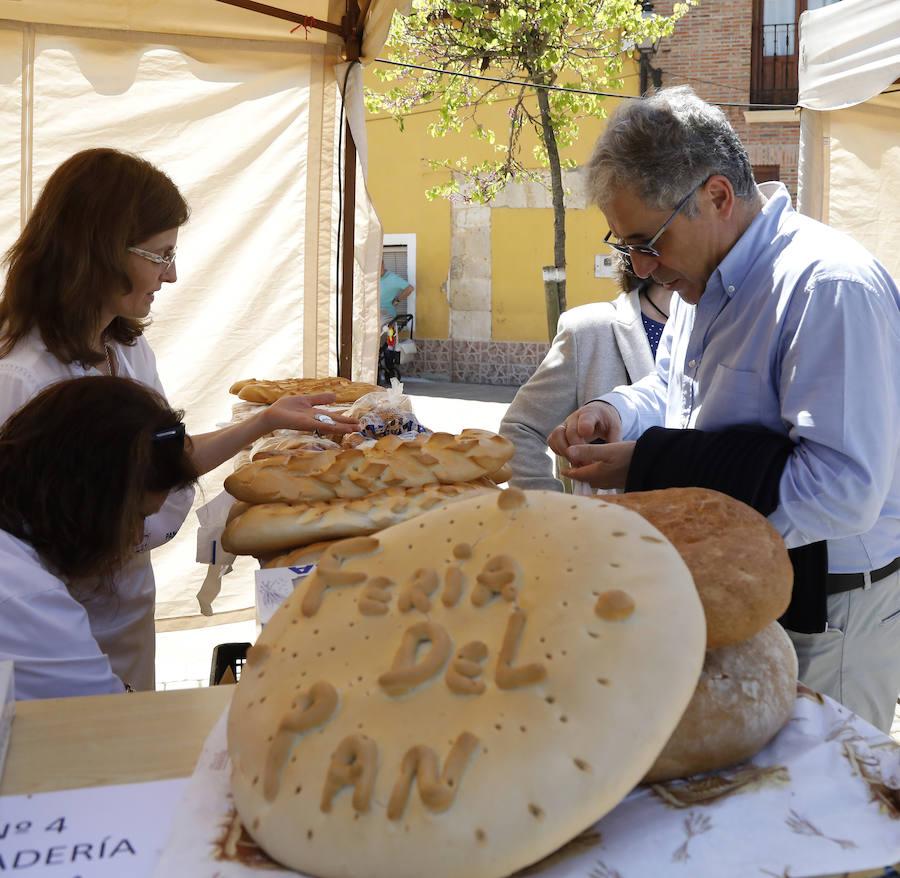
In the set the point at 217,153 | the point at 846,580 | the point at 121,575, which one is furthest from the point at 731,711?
the point at 217,153

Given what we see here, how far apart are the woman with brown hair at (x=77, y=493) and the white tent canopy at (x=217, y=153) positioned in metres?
2.51

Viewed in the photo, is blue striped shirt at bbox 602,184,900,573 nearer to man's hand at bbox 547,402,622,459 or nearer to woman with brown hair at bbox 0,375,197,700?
man's hand at bbox 547,402,622,459

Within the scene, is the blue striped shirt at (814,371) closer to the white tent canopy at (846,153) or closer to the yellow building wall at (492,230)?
the white tent canopy at (846,153)

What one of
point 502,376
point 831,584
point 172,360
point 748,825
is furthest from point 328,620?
point 502,376

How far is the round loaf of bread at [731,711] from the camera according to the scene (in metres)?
0.83

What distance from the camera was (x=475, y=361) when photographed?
614 inches

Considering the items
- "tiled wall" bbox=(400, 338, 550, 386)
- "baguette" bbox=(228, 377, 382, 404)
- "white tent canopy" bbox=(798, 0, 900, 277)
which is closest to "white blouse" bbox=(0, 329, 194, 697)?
"baguette" bbox=(228, 377, 382, 404)

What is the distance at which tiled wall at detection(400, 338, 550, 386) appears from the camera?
15.0 meters

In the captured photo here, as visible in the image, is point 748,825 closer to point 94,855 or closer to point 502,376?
point 94,855

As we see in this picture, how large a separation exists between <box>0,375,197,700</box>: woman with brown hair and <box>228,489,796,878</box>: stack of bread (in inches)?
27.1

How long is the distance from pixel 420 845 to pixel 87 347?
191 cm

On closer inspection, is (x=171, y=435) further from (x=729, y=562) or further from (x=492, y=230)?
(x=492, y=230)

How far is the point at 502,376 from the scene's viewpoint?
15305mm

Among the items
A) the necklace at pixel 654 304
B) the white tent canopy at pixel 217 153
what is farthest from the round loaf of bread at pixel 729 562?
the white tent canopy at pixel 217 153
